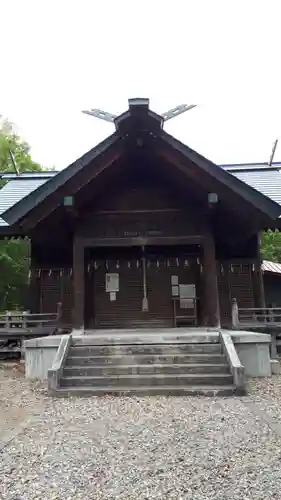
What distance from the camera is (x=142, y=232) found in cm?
1098

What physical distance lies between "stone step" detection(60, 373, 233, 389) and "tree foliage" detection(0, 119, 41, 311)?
610 inches

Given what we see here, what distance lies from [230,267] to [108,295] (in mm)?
3965

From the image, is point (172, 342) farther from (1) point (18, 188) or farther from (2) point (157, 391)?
(1) point (18, 188)

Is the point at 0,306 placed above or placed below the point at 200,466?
above

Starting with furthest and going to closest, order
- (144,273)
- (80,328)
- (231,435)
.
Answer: (144,273)
(80,328)
(231,435)

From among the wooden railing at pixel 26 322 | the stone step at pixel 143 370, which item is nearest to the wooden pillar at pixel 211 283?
the stone step at pixel 143 370

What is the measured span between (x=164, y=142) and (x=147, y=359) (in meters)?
5.14

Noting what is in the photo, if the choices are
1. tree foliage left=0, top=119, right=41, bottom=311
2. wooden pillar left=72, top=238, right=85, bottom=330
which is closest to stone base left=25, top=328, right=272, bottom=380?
wooden pillar left=72, top=238, right=85, bottom=330

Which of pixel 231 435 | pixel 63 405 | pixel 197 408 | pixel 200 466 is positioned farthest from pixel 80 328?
→ pixel 200 466

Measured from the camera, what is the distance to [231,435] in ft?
16.0

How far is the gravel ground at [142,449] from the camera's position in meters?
3.52

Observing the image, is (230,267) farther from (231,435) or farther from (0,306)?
(0,306)

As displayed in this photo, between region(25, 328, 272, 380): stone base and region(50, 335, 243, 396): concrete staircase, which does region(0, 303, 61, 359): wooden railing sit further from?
region(50, 335, 243, 396): concrete staircase

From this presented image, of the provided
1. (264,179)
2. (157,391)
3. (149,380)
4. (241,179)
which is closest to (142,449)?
(157,391)
